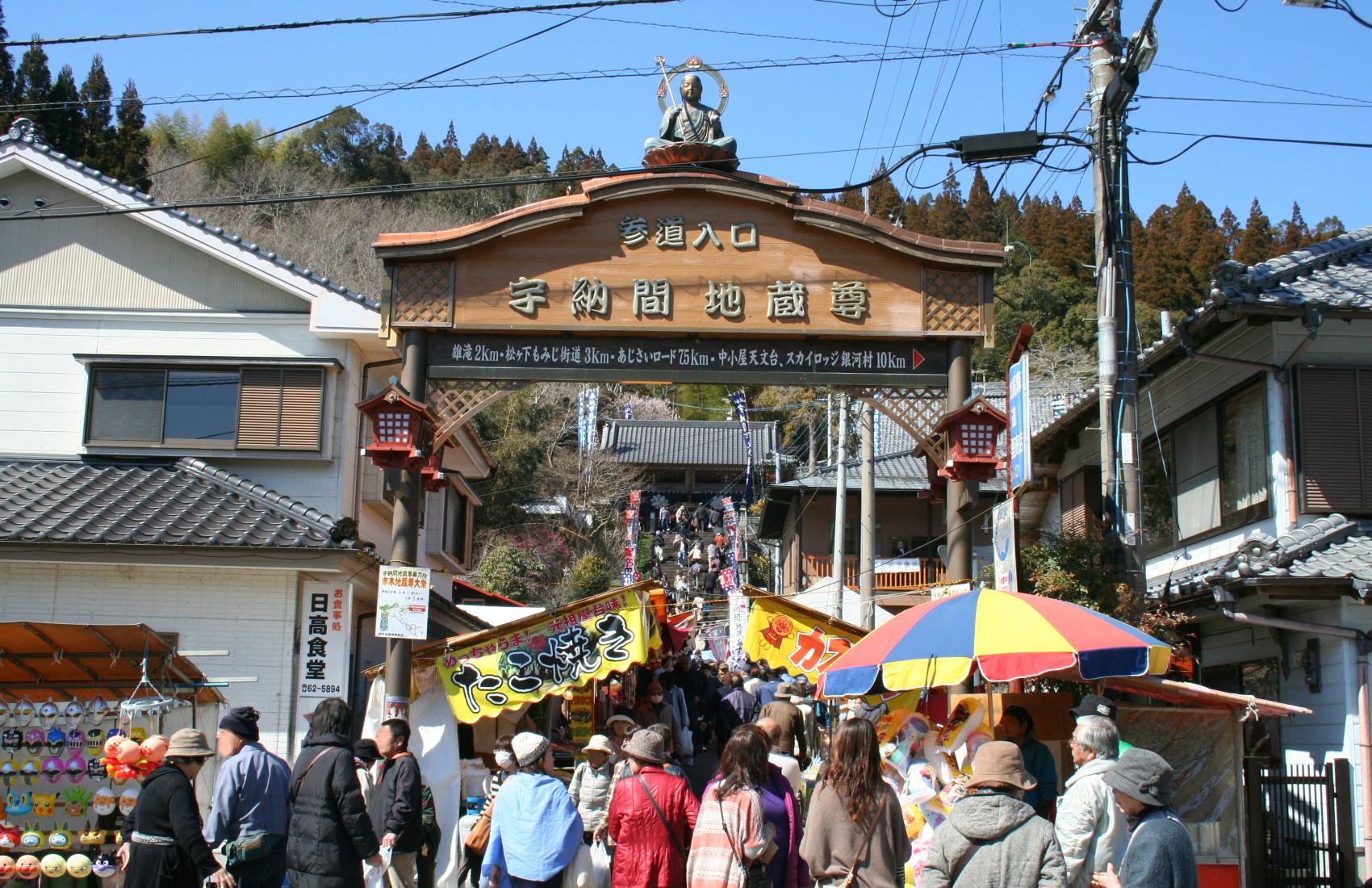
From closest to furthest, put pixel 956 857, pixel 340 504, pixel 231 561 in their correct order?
pixel 956 857 → pixel 231 561 → pixel 340 504

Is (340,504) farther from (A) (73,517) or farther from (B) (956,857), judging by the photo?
(B) (956,857)

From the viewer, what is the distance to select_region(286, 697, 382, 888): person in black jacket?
26.8 ft

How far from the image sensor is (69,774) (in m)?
10.9

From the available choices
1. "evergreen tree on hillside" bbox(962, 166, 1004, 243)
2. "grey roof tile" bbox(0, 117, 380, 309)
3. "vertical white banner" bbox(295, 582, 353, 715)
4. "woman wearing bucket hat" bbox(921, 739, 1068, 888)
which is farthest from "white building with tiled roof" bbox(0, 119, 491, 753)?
"evergreen tree on hillside" bbox(962, 166, 1004, 243)

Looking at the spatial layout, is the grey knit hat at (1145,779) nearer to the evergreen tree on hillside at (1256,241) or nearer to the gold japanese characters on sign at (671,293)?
the gold japanese characters on sign at (671,293)

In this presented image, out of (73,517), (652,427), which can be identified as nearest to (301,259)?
(652,427)

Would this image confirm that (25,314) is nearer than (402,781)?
No

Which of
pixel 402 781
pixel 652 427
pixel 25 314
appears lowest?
pixel 402 781

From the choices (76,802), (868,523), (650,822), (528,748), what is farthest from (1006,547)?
(868,523)

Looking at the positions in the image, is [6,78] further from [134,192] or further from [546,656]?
[546,656]

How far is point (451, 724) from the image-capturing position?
43.2 ft

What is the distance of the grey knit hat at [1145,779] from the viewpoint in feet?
18.7

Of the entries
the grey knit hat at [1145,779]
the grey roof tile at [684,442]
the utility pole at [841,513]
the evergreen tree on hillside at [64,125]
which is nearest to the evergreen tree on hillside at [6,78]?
the evergreen tree on hillside at [64,125]

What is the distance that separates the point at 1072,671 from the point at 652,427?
51898 mm
